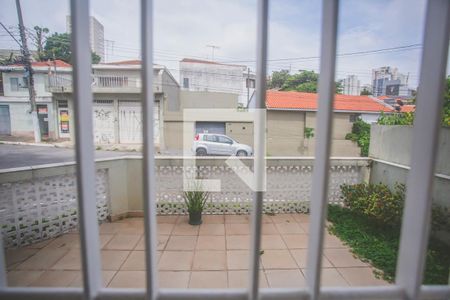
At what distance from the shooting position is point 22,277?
2.13 meters

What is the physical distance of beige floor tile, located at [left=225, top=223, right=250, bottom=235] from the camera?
3146mm

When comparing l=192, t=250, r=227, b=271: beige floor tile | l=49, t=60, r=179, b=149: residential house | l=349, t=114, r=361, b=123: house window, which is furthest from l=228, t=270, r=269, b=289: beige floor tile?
l=349, t=114, r=361, b=123: house window

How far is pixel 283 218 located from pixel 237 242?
45.1 inches

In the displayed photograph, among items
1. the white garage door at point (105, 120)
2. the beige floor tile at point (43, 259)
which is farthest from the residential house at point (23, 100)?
the beige floor tile at point (43, 259)

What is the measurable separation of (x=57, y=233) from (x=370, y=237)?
13.6ft

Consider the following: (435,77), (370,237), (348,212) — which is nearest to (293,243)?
(370,237)

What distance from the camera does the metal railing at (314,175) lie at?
0.69 metres

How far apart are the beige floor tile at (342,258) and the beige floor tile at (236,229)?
106 centimetres

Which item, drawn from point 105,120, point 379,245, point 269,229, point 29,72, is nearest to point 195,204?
point 269,229

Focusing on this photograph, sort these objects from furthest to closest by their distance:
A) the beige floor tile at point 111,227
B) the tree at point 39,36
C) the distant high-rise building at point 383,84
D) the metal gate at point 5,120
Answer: the distant high-rise building at point 383,84 → the metal gate at point 5,120 → the tree at point 39,36 → the beige floor tile at point 111,227

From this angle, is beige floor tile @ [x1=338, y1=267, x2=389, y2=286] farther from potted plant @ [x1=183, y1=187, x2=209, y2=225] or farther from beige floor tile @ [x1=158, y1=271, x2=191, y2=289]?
potted plant @ [x1=183, y1=187, x2=209, y2=225]

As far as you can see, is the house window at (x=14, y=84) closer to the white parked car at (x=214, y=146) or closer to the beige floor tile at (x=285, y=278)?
the white parked car at (x=214, y=146)

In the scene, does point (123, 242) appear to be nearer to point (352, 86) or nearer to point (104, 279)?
point (104, 279)

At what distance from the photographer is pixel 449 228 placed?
8.81 ft
